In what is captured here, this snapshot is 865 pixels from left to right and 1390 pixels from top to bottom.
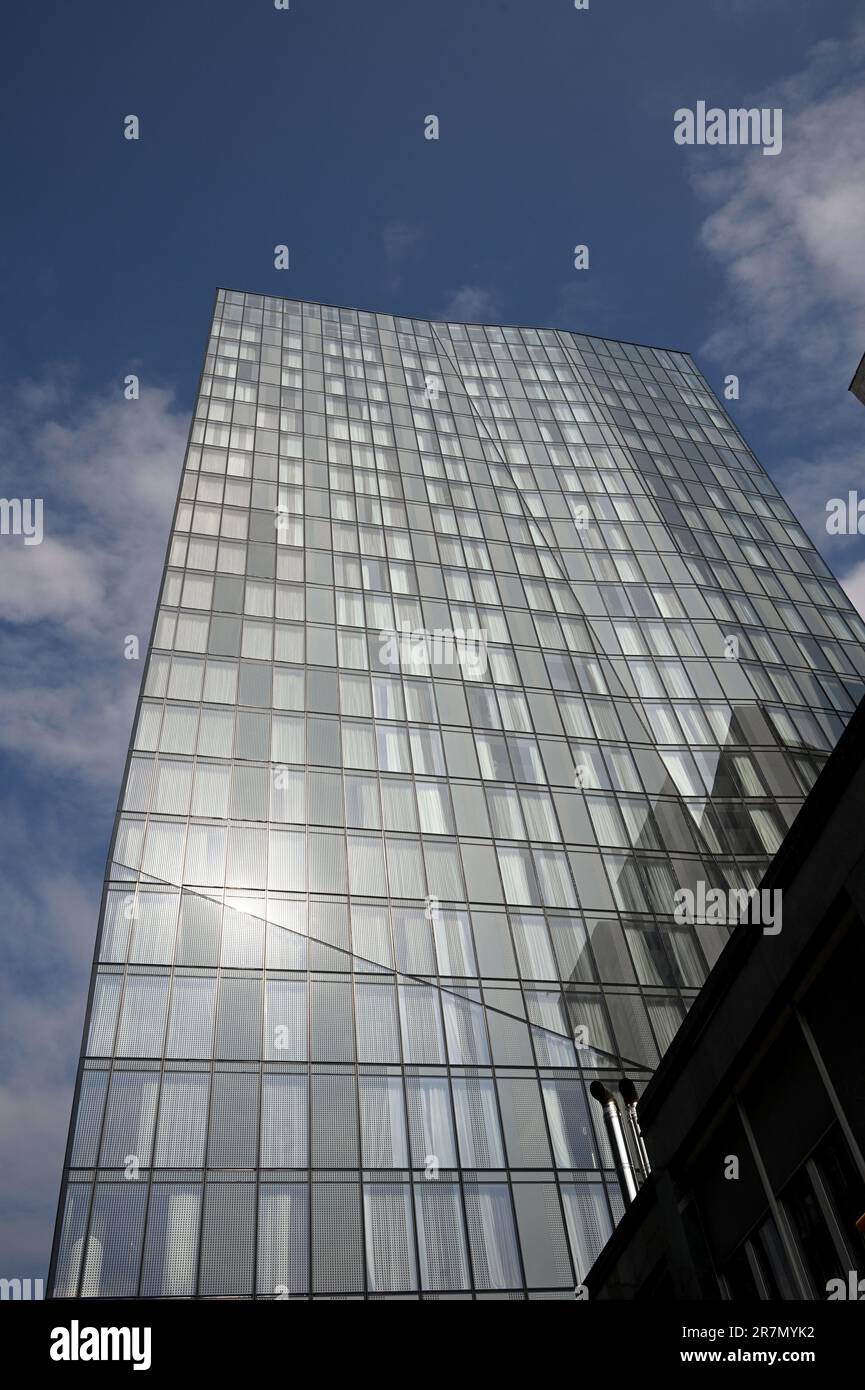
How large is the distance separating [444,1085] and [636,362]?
63.3 meters

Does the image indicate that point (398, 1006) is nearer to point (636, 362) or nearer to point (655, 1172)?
point (655, 1172)

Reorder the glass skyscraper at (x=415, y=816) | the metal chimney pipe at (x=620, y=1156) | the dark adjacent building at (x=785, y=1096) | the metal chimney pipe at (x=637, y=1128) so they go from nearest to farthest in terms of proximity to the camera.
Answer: the dark adjacent building at (x=785, y=1096) < the metal chimney pipe at (x=637, y=1128) < the metal chimney pipe at (x=620, y=1156) < the glass skyscraper at (x=415, y=816)

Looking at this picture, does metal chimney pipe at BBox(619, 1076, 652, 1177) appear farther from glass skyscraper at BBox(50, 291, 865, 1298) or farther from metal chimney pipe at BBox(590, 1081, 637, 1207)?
glass skyscraper at BBox(50, 291, 865, 1298)

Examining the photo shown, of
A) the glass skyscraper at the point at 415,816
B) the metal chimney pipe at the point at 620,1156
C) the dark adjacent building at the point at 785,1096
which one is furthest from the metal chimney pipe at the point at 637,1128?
the glass skyscraper at the point at 415,816

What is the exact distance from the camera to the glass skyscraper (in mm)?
26828

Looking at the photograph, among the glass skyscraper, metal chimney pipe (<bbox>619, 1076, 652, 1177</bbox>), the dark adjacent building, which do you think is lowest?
the dark adjacent building

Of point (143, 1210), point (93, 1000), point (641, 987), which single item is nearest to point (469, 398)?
point (641, 987)

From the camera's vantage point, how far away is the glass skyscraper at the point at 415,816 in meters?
26.8

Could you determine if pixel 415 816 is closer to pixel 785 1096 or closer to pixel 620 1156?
pixel 620 1156

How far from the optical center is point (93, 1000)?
29.4 m

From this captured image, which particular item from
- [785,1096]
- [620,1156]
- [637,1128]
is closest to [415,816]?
[620,1156]

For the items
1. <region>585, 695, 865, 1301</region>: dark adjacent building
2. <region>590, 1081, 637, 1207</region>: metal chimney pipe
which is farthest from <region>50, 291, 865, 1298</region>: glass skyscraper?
<region>585, 695, 865, 1301</region>: dark adjacent building

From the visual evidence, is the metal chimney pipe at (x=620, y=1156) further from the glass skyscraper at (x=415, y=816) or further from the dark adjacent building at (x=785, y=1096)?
the glass skyscraper at (x=415, y=816)

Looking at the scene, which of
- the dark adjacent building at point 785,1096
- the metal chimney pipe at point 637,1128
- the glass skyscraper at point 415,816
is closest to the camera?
the dark adjacent building at point 785,1096
